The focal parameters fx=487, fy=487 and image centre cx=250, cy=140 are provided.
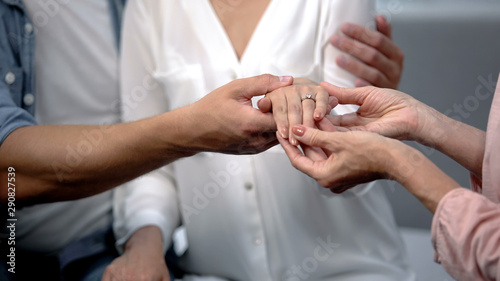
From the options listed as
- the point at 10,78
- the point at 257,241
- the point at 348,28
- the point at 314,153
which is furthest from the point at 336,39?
the point at 10,78

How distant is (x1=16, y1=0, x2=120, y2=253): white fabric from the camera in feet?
3.30

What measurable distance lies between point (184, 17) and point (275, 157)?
0.33 meters

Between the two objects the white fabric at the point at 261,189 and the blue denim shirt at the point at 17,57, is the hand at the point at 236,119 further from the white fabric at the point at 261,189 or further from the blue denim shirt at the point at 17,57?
the blue denim shirt at the point at 17,57

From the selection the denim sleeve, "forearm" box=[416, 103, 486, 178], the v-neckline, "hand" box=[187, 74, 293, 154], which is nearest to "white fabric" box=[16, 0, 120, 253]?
the denim sleeve

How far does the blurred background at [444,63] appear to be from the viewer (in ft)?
4.03

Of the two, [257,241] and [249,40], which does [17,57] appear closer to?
[249,40]

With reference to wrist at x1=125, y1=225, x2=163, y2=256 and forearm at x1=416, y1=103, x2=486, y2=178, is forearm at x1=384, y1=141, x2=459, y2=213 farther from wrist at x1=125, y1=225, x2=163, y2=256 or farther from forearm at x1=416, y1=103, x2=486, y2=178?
wrist at x1=125, y1=225, x2=163, y2=256

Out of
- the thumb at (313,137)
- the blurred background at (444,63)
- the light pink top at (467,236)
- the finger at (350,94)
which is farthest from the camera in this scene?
the blurred background at (444,63)

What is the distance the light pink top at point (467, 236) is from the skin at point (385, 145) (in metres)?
0.02

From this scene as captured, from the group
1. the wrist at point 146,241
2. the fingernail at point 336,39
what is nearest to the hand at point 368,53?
the fingernail at point 336,39

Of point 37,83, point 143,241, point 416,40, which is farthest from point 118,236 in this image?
point 416,40

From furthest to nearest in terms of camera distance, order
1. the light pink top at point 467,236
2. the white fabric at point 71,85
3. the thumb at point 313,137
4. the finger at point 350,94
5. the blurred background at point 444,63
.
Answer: the blurred background at point 444,63, the white fabric at point 71,85, the finger at point 350,94, the thumb at point 313,137, the light pink top at point 467,236

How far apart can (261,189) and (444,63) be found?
27.0 inches

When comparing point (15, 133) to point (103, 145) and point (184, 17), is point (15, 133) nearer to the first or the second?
point (103, 145)
